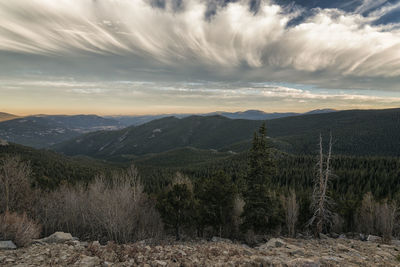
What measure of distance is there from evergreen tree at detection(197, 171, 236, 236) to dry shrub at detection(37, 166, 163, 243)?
6.57 metres

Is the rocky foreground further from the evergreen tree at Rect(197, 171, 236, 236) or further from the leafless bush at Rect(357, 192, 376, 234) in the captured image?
the leafless bush at Rect(357, 192, 376, 234)

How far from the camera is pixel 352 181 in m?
78.3

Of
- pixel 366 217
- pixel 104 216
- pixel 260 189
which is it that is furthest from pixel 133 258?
pixel 366 217

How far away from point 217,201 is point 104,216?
47.1 feet

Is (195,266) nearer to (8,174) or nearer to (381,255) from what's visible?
(381,255)

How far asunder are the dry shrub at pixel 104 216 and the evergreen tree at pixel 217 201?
21.5 feet

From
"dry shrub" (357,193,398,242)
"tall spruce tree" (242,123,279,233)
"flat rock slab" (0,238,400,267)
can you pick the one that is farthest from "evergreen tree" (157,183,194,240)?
"dry shrub" (357,193,398,242)

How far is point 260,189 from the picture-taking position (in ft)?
76.9

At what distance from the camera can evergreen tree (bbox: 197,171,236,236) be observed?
24.8 metres

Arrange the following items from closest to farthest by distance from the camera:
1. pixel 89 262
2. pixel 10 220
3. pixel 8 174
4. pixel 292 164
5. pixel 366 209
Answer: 1. pixel 89 262
2. pixel 10 220
3. pixel 8 174
4. pixel 366 209
5. pixel 292 164

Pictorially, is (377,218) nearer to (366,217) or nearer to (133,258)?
(366,217)

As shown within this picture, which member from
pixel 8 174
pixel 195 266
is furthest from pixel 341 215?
pixel 8 174

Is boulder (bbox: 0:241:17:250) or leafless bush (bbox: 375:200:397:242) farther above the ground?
boulder (bbox: 0:241:17:250)

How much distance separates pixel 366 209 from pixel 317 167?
1642 centimetres
